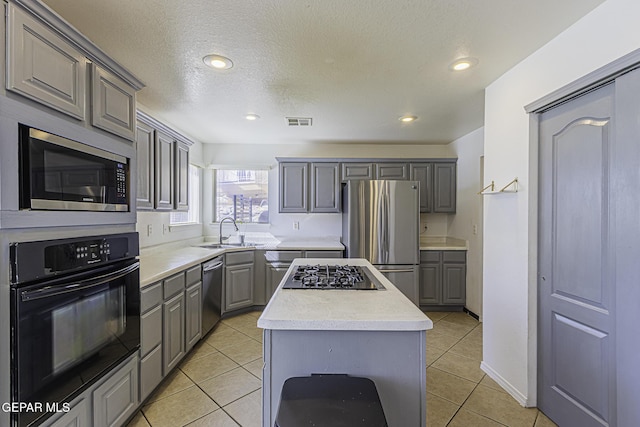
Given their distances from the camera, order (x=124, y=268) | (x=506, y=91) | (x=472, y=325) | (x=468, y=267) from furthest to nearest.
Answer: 1. (x=468, y=267)
2. (x=472, y=325)
3. (x=506, y=91)
4. (x=124, y=268)

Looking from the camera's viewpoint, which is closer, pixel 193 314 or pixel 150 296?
pixel 150 296

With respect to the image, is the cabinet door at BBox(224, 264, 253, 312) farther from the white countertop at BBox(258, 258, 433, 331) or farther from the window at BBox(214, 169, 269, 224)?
the white countertop at BBox(258, 258, 433, 331)

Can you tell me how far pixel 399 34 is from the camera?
1.70 m

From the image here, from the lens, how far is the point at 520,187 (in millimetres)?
2037

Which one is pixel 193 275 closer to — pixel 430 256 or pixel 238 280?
pixel 238 280

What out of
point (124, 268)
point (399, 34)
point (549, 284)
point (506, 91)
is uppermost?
point (399, 34)

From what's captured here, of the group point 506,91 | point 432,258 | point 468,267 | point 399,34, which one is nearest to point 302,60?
point 399,34

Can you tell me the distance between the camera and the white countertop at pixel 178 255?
2092 millimetres

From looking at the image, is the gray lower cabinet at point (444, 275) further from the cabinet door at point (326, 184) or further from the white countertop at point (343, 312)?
the white countertop at point (343, 312)

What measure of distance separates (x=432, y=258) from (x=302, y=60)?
2.94m

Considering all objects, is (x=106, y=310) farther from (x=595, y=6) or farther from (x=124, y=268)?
(x=595, y=6)

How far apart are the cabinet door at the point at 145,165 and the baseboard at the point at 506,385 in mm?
3134

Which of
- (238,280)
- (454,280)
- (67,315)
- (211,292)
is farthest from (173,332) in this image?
(454,280)

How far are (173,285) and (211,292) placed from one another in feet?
2.74
